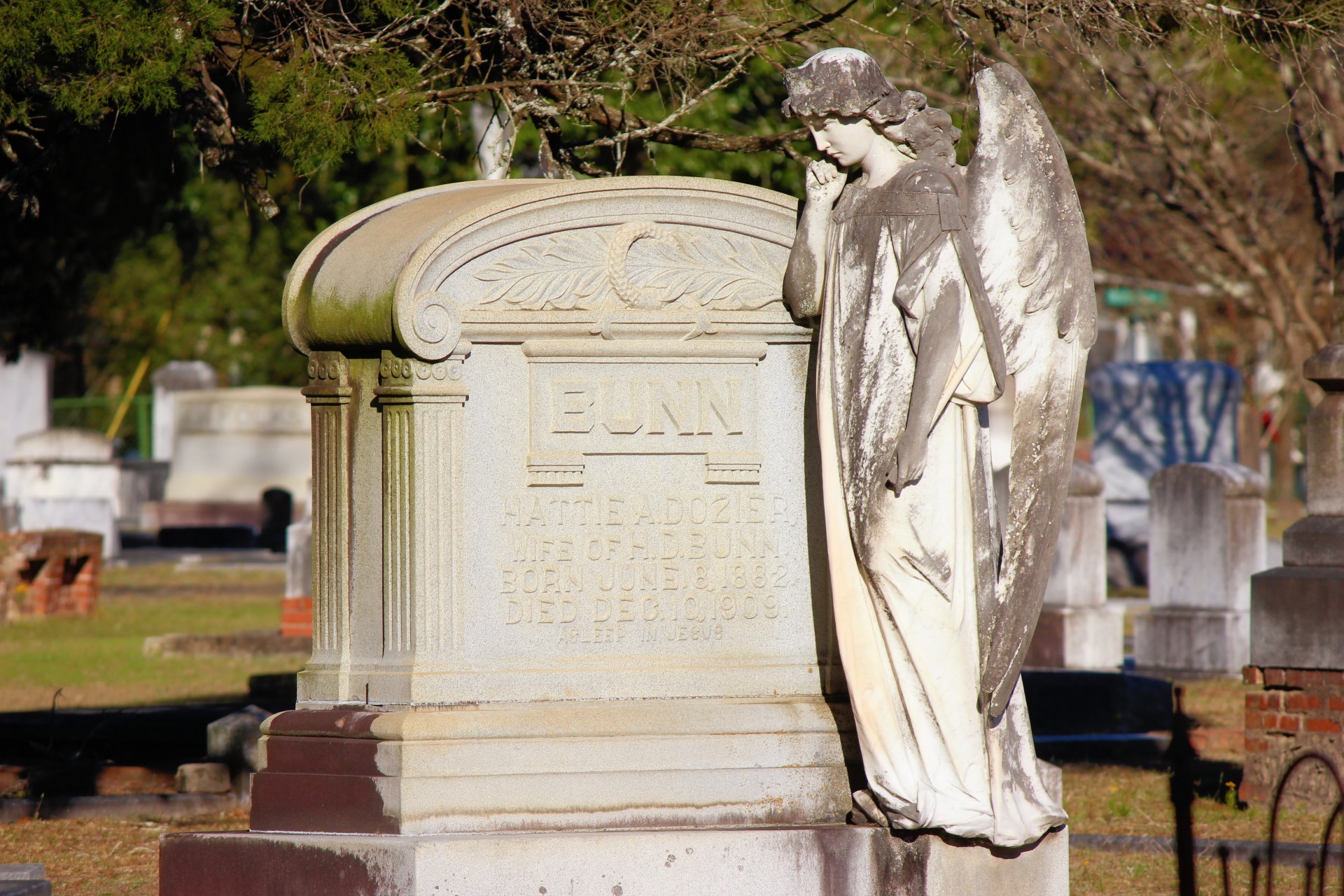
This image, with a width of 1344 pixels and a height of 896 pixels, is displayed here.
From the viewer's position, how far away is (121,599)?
19766 mm

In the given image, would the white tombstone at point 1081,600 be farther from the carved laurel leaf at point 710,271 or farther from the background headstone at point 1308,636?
the carved laurel leaf at point 710,271

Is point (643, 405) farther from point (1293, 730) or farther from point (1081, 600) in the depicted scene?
point (1081, 600)

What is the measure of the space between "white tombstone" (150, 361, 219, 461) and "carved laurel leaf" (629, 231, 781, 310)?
30.5 m

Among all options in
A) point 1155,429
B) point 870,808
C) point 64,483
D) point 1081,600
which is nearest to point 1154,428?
point 1155,429

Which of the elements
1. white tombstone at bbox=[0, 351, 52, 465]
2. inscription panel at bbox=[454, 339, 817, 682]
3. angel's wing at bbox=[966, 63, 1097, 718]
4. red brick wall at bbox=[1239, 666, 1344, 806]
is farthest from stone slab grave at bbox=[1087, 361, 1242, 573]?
white tombstone at bbox=[0, 351, 52, 465]

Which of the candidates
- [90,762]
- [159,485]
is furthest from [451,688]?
[159,485]

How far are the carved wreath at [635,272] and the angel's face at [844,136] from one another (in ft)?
1.38

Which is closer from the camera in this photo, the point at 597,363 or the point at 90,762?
the point at 597,363

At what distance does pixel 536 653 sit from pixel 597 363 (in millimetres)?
792

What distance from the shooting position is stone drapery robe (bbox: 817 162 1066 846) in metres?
4.59

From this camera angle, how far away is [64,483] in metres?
26.0

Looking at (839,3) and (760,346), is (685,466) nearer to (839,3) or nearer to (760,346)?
(760,346)

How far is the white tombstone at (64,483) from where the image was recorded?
2464cm

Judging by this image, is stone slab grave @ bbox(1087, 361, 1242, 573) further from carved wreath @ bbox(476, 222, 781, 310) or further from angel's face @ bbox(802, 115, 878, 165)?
angel's face @ bbox(802, 115, 878, 165)
